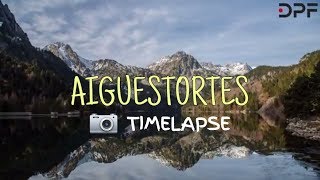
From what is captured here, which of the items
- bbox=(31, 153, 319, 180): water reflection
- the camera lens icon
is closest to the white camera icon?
the camera lens icon

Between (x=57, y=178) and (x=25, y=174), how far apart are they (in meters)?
4.52

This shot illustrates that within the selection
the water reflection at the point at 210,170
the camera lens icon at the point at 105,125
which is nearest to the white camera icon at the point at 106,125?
the camera lens icon at the point at 105,125

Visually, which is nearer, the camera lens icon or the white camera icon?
the white camera icon

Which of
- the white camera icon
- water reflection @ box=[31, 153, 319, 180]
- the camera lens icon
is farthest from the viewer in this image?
the camera lens icon

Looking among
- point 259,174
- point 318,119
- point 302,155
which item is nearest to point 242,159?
point 302,155

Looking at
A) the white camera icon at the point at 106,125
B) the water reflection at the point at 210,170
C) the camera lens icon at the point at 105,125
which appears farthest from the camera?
the camera lens icon at the point at 105,125

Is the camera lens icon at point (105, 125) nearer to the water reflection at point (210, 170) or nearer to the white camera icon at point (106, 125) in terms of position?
the white camera icon at point (106, 125)

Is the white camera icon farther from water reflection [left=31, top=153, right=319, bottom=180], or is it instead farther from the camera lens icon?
Answer: water reflection [left=31, top=153, right=319, bottom=180]

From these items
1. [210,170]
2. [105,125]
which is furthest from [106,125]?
[210,170]

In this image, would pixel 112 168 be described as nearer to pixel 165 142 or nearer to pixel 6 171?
pixel 6 171

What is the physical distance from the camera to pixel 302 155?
5278cm

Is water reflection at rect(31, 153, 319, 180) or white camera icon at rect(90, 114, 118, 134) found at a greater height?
white camera icon at rect(90, 114, 118, 134)

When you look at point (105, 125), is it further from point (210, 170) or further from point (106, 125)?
point (210, 170)

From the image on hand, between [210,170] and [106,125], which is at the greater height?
[106,125]
